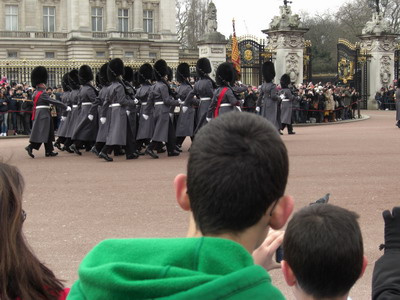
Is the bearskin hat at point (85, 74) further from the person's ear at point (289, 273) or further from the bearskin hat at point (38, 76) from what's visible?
the person's ear at point (289, 273)

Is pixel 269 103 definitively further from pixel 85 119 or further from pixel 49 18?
pixel 49 18

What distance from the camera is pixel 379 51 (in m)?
28.6

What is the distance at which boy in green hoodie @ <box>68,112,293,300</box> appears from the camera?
1.52m

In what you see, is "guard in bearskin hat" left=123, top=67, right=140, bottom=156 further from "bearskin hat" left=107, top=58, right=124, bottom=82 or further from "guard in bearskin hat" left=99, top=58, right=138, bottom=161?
"bearskin hat" left=107, top=58, right=124, bottom=82

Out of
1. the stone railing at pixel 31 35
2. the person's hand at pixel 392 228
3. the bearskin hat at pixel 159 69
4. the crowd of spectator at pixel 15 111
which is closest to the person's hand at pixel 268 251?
the person's hand at pixel 392 228

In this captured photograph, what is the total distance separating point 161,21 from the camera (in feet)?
170

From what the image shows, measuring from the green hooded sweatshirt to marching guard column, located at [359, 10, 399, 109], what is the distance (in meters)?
28.1

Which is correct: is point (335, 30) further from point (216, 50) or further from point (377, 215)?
point (377, 215)

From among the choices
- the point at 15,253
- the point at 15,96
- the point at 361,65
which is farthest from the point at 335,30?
the point at 15,253

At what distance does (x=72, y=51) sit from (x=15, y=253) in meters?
46.6

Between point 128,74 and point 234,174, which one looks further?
point 128,74

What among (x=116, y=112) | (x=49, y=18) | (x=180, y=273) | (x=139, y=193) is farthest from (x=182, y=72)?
(x=49, y=18)

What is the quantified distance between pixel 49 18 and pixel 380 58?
27844 mm

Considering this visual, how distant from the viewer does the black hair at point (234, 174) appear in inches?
63.6
